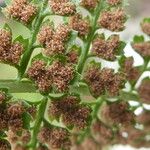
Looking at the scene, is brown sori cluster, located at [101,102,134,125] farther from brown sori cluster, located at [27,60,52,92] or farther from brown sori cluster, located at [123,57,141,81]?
brown sori cluster, located at [27,60,52,92]

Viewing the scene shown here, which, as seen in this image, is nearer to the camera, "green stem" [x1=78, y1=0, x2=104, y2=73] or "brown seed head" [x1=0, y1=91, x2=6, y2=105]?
"brown seed head" [x1=0, y1=91, x2=6, y2=105]

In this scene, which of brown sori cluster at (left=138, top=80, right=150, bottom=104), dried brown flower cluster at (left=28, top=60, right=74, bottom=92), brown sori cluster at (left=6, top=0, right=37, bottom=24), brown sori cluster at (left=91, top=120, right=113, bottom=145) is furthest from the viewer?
brown sori cluster at (left=91, top=120, right=113, bottom=145)

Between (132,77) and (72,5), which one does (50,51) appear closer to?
(72,5)

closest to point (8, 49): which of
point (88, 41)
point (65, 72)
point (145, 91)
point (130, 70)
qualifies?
point (65, 72)

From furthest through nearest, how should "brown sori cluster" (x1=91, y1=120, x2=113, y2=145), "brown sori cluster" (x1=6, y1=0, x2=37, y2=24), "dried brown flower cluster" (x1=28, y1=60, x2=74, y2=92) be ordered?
"brown sori cluster" (x1=91, y1=120, x2=113, y2=145)
"brown sori cluster" (x1=6, y1=0, x2=37, y2=24)
"dried brown flower cluster" (x1=28, y1=60, x2=74, y2=92)

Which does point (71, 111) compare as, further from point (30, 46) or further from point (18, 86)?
point (30, 46)

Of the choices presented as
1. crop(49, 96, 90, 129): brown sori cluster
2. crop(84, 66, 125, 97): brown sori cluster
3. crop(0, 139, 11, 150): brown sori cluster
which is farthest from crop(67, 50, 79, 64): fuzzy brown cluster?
crop(0, 139, 11, 150): brown sori cluster
